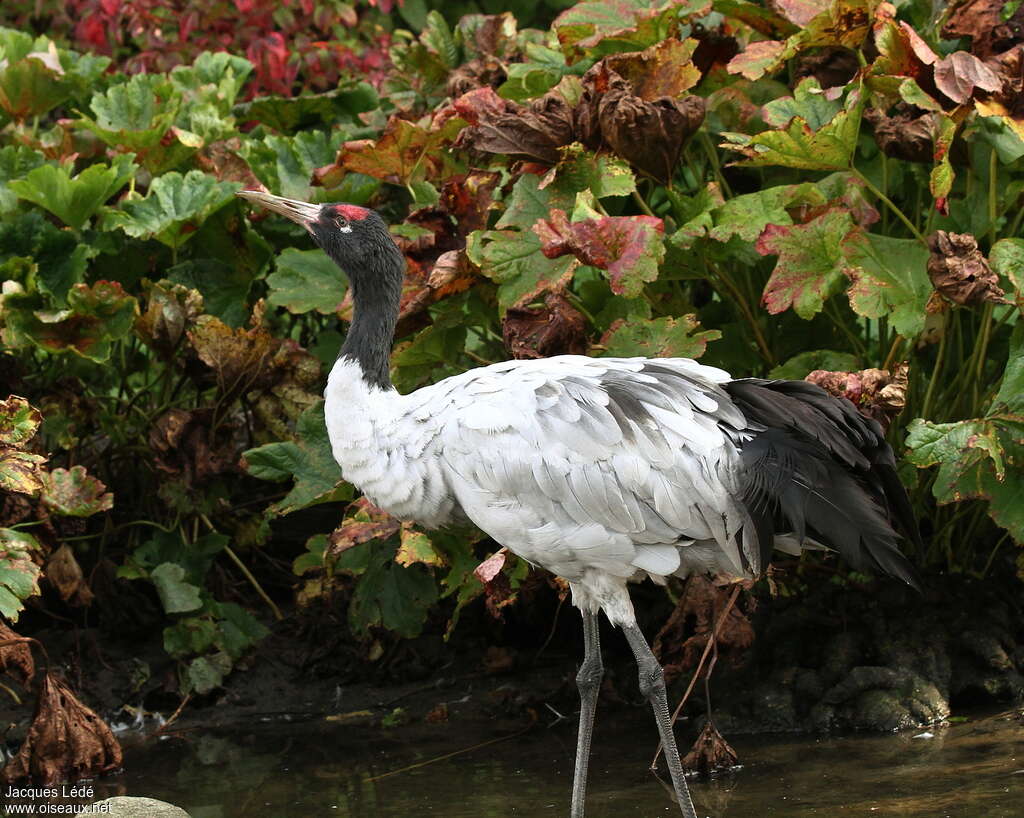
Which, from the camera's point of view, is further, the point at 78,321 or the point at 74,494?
the point at 78,321

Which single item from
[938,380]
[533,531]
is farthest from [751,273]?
[533,531]

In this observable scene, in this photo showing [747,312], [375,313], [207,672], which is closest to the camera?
[375,313]

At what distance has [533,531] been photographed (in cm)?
473

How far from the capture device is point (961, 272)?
498 centimetres

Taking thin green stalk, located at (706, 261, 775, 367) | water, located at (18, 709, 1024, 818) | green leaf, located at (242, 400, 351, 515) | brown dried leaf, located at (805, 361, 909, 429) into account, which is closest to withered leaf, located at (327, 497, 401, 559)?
green leaf, located at (242, 400, 351, 515)

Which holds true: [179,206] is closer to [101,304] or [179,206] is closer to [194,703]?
[101,304]

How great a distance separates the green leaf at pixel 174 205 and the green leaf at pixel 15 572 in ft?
5.25

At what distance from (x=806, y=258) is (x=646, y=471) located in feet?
3.90

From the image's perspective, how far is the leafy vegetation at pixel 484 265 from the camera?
532 centimetres

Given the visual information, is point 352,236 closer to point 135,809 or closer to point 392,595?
point 392,595

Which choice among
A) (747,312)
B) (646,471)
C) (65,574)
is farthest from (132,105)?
(646,471)

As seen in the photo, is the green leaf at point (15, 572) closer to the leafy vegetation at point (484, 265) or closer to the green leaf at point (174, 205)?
the leafy vegetation at point (484, 265)

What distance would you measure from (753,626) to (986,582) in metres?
0.97

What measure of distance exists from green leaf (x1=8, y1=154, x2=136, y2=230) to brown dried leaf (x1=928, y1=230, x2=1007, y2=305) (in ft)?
11.3
